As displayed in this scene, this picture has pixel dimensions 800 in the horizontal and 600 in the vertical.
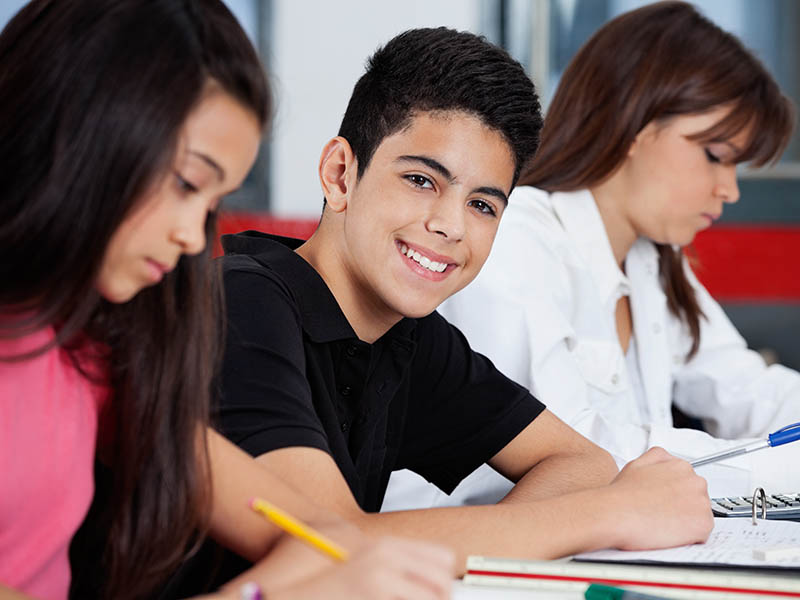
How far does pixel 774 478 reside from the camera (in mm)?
1312

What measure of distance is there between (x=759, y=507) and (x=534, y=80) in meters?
2.26

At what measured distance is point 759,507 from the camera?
1.12 metres

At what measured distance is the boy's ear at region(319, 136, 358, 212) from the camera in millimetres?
1198

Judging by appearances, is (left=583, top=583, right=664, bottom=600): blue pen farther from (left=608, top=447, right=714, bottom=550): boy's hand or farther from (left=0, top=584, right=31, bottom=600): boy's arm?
(left=0, top=584, right=31, bottom=600): boy's arm

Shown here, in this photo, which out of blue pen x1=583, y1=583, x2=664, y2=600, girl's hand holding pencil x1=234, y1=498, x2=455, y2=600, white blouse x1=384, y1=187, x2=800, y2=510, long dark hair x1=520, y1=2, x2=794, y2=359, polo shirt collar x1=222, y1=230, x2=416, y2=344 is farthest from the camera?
long dark hair x1=520, y1=2, x2=794, y2=359

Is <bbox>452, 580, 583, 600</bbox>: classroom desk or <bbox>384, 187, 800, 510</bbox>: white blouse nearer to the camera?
<bbox>452, 580, 583, 600</bbox>: classroom desk

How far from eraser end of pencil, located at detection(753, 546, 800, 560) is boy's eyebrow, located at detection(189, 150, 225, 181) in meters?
0.55

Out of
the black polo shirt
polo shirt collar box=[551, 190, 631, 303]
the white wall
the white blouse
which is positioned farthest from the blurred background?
the black polo shirt

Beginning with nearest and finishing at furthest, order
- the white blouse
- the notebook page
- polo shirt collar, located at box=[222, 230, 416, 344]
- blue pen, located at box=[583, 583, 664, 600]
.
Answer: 1. blue pen, located at box=[583, 583, 664, 600]
2. the notebook page
3. polo shirt collar, located at box=[222, 230, 416, 344]
4. the white blouse

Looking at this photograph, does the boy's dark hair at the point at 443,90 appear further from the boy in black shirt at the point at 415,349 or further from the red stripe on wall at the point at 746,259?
the red stripe on wall at the point at 746,259

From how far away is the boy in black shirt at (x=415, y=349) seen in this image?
93cm

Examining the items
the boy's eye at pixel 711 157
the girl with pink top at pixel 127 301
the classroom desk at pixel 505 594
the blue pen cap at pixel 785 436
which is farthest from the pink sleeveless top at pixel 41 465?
the boy's eye at pixel 711 157

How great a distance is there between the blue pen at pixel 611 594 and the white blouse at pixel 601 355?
0.63 meters

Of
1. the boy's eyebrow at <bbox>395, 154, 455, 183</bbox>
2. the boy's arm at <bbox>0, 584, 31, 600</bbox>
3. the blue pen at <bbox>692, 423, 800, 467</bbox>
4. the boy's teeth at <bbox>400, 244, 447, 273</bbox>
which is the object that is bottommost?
the boy's arm at <bbox>0, 584, 31, 600</bbox>
